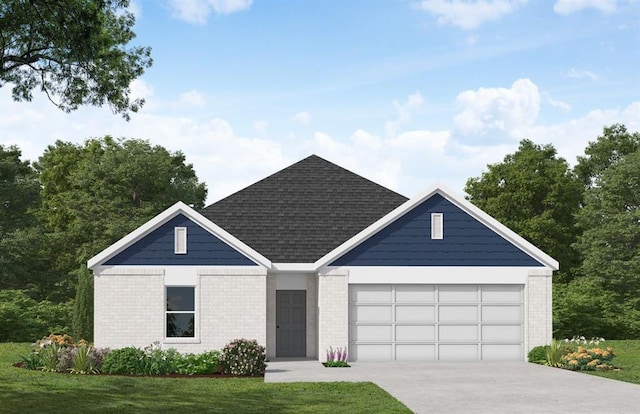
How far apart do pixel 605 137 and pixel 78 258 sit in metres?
33.9

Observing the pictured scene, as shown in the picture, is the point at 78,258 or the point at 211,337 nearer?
the point at 211,337

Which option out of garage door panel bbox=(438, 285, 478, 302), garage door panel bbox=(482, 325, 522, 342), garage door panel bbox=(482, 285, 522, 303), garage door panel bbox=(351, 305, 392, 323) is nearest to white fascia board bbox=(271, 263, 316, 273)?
garage door panel bbox=(351, 305, 392, 323)

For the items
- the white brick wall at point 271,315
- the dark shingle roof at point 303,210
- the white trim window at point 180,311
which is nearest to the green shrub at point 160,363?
the white trim window at point 180,311

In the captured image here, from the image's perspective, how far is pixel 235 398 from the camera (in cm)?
1955

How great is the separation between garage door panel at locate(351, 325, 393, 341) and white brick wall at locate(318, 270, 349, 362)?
0.43m

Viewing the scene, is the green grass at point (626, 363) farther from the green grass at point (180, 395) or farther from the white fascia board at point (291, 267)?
the white fascia board at point (291, 267)

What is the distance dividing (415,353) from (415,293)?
73.5 inches

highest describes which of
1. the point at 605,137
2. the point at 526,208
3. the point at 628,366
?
the point at 605,137

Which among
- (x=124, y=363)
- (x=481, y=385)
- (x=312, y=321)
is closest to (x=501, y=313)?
(x=312, y=321)

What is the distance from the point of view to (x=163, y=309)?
2759 centimetres

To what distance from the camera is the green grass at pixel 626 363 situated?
23.9 m

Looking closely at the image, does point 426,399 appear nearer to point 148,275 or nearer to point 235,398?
point 235,398

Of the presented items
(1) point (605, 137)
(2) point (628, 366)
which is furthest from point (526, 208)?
(2) point (628, 366)

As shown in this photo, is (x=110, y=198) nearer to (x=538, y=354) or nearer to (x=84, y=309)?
(x=84, y=309)
